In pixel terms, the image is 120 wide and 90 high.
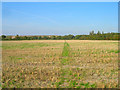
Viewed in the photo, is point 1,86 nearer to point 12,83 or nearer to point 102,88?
point 12,83

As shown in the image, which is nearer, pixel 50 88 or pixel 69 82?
pixel 50 88

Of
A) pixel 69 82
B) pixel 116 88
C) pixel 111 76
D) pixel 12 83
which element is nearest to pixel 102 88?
pixel 116 88

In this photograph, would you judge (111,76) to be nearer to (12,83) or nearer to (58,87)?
(58,87)

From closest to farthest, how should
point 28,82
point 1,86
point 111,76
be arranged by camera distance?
point 1,86, point 28,82, point 111,76

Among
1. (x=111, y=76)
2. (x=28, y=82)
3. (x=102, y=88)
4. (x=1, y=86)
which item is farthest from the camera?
(x=111, y=76)

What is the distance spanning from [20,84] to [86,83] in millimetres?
2740

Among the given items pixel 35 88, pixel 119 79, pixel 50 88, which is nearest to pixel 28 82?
pixel 35 88

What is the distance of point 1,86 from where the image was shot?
5.51m

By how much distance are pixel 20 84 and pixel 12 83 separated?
394mm

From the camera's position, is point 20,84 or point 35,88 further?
point 20,84

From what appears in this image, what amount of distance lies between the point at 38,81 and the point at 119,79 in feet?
12.0

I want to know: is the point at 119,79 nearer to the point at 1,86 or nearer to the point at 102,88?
the point at 102,88

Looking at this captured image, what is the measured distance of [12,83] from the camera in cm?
579

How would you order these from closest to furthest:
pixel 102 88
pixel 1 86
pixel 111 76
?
1. pixel 102 88
2. pixel 1 86
3. pixel 111 76
